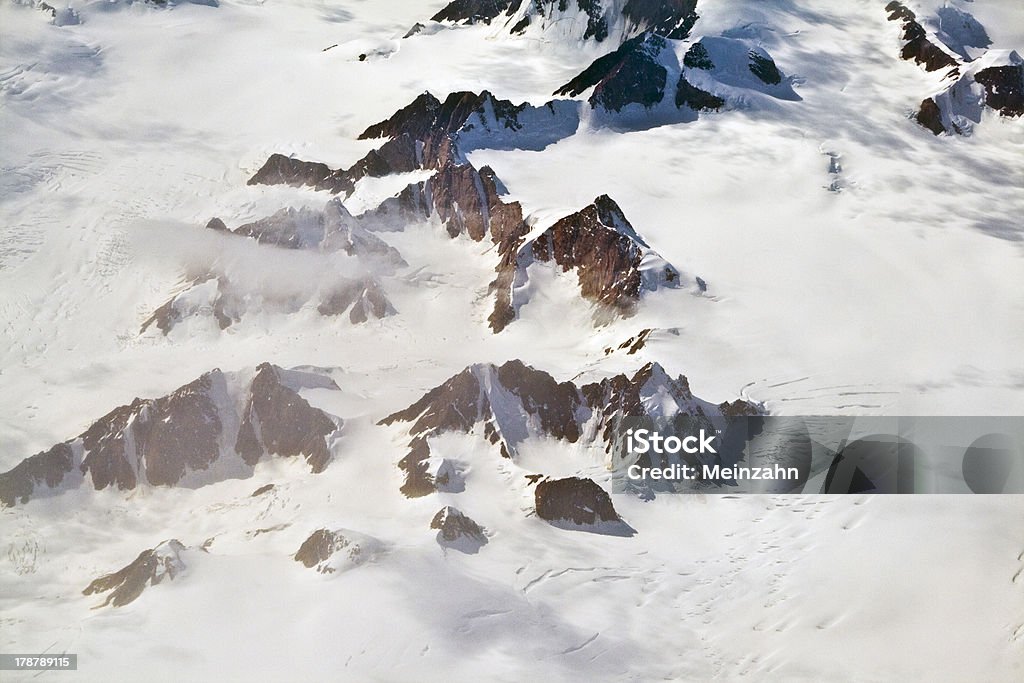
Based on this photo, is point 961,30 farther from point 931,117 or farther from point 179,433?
point 179,433

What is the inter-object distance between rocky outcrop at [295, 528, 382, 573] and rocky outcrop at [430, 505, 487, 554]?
472 centimetres

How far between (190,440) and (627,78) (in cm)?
A: 7752

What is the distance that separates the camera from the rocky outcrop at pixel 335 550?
8800 cm

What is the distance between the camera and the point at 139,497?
10131cm

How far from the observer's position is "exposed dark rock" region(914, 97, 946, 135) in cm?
15350

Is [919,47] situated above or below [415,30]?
above

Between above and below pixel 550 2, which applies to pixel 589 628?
below

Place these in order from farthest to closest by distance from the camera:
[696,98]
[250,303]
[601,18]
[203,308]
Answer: [601,18]
[696,98]
[250,303]
[203,308]

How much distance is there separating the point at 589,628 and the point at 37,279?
75073 mm

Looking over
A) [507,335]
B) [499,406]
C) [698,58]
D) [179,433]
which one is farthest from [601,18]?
[179,433]

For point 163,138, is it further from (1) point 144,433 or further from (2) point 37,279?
(1) point 144,433

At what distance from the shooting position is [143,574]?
87562mm

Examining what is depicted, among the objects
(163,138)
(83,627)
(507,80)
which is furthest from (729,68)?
(83,627)

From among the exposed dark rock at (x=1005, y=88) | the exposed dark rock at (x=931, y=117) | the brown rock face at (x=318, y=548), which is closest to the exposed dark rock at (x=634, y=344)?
the brown rock face at (x=318, y=548)
